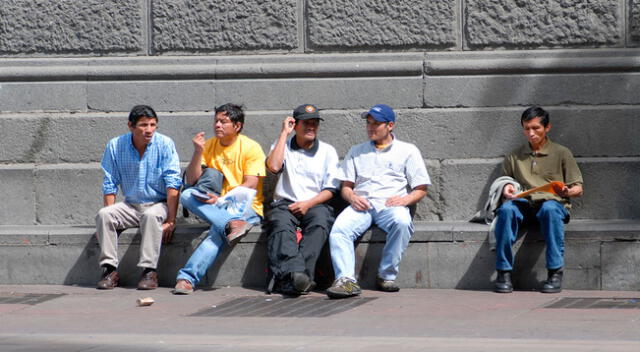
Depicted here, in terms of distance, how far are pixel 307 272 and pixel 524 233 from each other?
1671mm

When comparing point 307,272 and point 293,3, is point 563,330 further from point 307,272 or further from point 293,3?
point 293,3

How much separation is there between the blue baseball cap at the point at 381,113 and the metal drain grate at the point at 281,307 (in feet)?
4.87

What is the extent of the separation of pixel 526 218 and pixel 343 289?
4.97ft

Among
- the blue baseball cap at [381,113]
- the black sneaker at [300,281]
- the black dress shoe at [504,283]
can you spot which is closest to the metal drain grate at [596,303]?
the black dress shoe at [504,283]

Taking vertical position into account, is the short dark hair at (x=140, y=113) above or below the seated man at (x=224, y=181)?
above

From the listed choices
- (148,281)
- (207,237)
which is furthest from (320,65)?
(148,281)

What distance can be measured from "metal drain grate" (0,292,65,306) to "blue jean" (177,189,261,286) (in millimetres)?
994

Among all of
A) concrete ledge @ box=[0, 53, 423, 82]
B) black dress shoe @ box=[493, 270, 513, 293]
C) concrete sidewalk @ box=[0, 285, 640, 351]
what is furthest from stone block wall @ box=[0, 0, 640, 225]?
concrete sidewalk @ box=[0, 285, 640, 351]

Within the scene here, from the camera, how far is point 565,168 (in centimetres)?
866

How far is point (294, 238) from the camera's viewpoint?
8562 mm

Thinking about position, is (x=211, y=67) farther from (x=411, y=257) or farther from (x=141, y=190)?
(x=411, y=257)

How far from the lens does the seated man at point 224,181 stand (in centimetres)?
866

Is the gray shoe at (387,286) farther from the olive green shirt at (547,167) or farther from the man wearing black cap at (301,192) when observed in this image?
the olive green shirt at (547,167)

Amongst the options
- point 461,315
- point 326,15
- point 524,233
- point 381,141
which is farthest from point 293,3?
point 461,315
